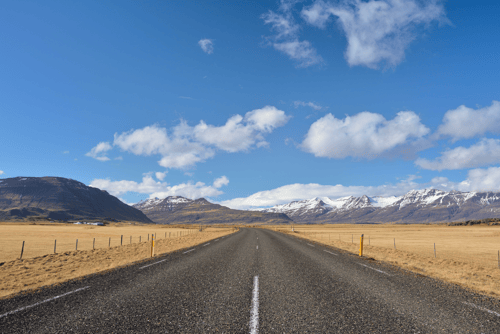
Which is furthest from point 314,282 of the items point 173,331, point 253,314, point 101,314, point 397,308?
point 101,314

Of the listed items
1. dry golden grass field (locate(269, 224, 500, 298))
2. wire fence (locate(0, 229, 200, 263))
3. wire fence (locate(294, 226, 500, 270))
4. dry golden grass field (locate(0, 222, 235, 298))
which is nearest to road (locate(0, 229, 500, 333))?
dry golden grass field (locate(269, 224, 500, 298))

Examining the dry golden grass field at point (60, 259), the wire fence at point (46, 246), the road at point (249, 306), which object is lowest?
the wire fence at point (46, 246)

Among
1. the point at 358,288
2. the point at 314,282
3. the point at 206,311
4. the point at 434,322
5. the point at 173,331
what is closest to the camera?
the point at 173,331

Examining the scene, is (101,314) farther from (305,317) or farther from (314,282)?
(314,282)

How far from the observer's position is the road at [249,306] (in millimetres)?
5328

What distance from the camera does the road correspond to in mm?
5328

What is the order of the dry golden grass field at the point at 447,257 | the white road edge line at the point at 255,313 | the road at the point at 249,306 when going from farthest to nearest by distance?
the dry golden grass field at the point at 447,257
the road at the point at 249,306
the white road edge line at the point at 255,313

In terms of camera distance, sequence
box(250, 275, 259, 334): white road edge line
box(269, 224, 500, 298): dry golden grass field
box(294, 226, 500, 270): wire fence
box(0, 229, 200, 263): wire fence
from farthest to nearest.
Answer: box(0, 229, 200, 263): wire fence < box(294, 226, 500, 270): wire fence < box(269, 224, 500, 298): dry golden grass field < box(250, 275, 259, 334): white road edge line

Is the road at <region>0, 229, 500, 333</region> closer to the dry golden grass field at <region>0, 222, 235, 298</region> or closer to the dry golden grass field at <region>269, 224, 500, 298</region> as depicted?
the dry golden grass field at <region>269, 224, 500, 298</region>

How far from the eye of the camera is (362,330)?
5203 millimetres

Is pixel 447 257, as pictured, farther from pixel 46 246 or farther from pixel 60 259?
pixel 46 246

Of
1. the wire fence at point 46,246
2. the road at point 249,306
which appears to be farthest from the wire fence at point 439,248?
the wire fence at point 46,246

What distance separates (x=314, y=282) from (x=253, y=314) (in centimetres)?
412

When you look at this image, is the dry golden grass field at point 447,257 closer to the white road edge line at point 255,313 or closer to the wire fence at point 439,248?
the wire fence at point 439,248
